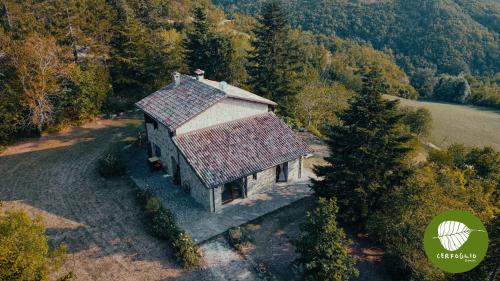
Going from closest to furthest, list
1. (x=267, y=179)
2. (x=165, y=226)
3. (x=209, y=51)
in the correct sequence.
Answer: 1. (x=165, y=226)
2. (x=267, y=179)
3. (x=209, y=51)

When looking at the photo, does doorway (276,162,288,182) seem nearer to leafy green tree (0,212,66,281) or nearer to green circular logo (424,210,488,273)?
green circular logo (424,210,488,273)

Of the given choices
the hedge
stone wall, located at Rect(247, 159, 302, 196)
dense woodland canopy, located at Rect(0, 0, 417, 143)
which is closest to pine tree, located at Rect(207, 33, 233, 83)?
dense woodland canopy, located at Rect(0, 0, 417, 143)

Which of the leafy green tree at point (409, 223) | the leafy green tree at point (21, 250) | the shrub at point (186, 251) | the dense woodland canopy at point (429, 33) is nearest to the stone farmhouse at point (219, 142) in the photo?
the shrub at point (186, 251)

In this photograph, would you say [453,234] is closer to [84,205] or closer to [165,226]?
[165,226]

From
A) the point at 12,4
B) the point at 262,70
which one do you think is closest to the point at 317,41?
the point at 262,70

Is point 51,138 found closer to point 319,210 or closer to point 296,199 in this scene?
point 296,199

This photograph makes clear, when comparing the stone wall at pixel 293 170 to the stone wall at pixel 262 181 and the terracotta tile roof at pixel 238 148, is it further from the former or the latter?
the stone wall at pixel 262 181

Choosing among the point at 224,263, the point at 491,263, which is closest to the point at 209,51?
the point at 224,263
